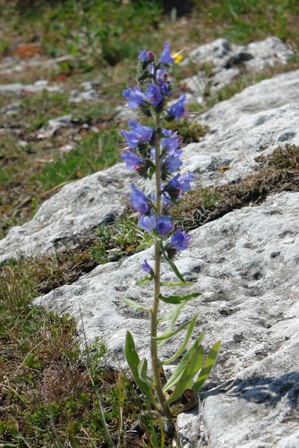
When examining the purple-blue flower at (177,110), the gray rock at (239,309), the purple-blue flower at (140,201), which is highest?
the purple-blue flower at (177,110)

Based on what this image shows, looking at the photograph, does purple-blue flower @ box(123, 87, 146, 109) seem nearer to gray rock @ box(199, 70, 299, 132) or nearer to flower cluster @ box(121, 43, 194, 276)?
flower cluster @ box(121, 43, 194, 276)

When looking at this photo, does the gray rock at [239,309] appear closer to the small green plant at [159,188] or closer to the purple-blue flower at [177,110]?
the small green plant at [159,188]

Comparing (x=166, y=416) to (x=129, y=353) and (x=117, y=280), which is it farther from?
(x=117, y=280)

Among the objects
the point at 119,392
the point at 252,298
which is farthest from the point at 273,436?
the point at 252,298

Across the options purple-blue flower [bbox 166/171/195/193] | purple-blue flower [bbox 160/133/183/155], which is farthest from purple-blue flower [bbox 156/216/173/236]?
purple-blue flower [bbox 160/133/183/155]

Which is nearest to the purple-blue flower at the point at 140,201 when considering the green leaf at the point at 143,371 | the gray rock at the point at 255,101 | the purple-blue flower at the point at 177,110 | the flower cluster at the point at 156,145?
the flower cluster at the point at 156,145

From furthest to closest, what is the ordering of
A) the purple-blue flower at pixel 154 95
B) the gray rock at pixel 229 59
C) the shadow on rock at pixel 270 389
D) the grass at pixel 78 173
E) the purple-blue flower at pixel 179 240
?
the gray rock at pixel 229 59, the grass at pixel 78 173, the purple-blue flower at pixel 179 240, the shadow on rock at pixel 270 389, the purple-blue flower at pixel 154 95
